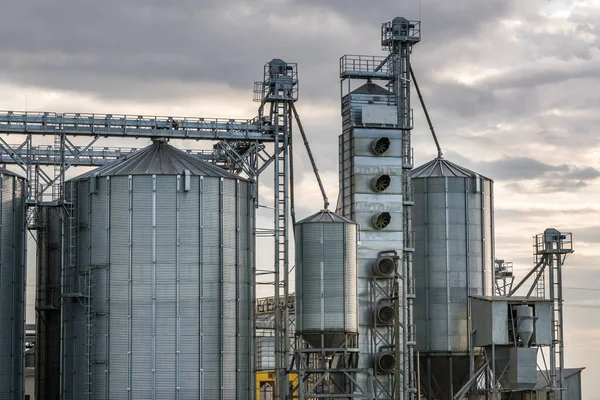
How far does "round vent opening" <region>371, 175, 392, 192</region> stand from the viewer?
92562mm

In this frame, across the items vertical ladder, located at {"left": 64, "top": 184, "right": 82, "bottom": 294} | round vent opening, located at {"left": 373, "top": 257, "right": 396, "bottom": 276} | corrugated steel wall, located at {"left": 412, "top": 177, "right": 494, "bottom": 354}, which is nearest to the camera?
vertical ladder, located at {"left": 64, "top": 184, "right": 82, "bottom": 294}

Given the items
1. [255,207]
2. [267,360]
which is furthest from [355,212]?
[267,360]

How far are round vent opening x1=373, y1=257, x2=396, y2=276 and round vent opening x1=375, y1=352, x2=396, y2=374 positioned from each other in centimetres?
561

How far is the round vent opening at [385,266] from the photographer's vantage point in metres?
91.1

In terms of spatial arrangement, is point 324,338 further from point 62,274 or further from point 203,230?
point 62,274

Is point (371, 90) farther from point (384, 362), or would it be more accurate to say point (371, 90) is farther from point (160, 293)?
point (160, 293)

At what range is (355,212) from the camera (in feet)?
303

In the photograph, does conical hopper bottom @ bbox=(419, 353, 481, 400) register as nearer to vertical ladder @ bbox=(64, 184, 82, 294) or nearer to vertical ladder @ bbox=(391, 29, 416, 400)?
vertical ladder @ bbox=(391, 29, 416, 400)

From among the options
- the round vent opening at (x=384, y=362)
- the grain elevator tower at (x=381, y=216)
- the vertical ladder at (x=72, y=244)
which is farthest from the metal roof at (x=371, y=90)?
the vertical ladder at (x=72, y=244)

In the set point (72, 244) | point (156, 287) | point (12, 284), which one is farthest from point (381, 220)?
point (12, 284)

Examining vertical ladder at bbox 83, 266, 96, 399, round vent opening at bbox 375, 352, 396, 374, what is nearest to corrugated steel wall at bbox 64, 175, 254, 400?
vertical ladder at bbox 83, 266, 96, 399

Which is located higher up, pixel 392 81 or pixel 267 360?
pixel 392 81

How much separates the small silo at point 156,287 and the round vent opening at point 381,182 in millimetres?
11193

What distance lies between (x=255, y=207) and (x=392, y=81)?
1615 centimetres
